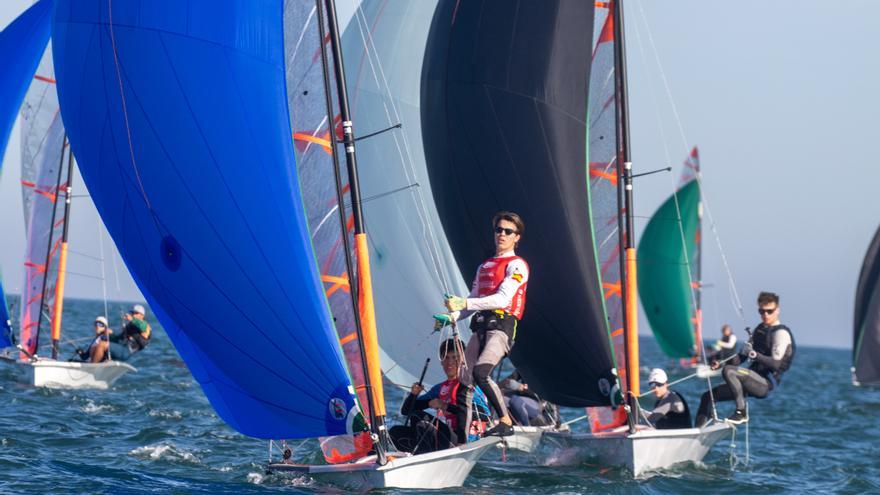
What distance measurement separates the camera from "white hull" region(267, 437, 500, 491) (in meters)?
9.81

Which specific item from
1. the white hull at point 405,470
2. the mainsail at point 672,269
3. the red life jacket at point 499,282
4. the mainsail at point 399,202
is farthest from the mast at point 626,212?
the mainsail at point 672,269

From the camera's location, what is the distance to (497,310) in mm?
10789

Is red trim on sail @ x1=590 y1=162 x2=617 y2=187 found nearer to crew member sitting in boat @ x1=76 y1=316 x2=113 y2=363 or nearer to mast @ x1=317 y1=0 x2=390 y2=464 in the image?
mast @ x1=317 y1=0 x2=390 y2=464

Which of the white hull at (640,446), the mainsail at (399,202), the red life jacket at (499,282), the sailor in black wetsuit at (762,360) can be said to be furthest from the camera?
the mainsail at (399,202)

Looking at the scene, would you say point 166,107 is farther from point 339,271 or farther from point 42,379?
point 42,379

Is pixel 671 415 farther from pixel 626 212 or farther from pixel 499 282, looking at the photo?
pixel 499 282

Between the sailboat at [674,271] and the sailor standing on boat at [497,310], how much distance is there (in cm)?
2932

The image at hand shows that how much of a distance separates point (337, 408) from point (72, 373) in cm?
1133

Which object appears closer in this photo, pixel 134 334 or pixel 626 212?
pixel 626 212

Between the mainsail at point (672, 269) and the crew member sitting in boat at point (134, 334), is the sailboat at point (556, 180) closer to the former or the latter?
the crew member sitting in boat at point (134, 334)

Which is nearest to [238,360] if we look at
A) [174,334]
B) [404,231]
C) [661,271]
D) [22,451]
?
[174,334]

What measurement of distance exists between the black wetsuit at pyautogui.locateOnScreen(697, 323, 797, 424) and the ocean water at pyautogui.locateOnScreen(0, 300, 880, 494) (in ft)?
2.85

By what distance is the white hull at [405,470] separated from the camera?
32.2 feet

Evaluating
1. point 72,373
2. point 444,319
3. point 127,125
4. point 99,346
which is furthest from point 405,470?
point 99,346
